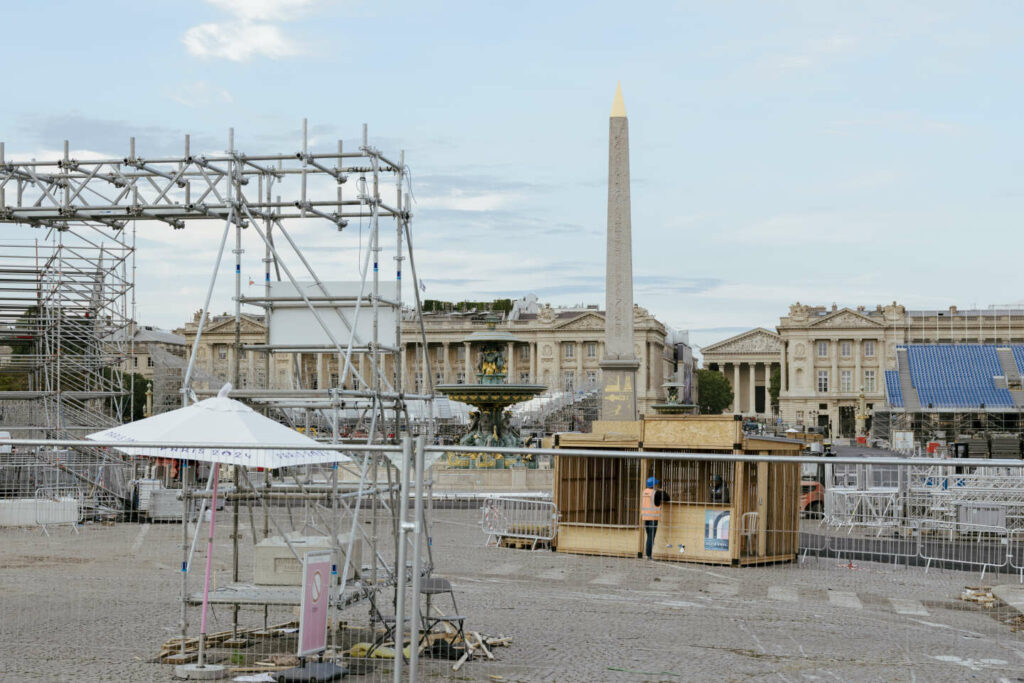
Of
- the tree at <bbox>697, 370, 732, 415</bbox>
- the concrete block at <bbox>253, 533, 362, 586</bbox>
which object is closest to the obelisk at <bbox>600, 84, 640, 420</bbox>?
the concrete block at <bbox>253, 533, 362, 586</bbox>

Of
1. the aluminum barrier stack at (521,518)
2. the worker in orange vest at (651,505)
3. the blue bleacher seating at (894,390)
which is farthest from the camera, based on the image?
the blue bleacher seating at (894,390)

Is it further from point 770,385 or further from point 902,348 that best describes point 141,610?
point 770,385

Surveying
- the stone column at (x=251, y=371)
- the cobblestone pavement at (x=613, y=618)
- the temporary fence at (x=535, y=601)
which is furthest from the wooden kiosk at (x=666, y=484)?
the stone column at (x=251, y=371)

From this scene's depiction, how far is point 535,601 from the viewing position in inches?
424

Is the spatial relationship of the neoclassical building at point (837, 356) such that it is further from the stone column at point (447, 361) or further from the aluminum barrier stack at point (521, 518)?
the aluminum barrier stack at point (521, 518)

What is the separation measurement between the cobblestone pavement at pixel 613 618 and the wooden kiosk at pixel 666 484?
6.19ft

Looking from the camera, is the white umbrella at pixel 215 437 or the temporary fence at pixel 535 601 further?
the white umbrella at pixel 215 437

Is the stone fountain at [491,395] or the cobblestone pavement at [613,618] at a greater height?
the stone fountain at [491,395]

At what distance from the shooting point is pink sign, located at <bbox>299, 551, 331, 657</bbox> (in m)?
8.59

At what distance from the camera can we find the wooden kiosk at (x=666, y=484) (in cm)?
1453

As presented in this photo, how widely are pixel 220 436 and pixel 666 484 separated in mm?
7867

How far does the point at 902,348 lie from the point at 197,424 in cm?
4636

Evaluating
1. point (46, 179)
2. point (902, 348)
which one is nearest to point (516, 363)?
point (902, 348)

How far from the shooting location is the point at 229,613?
11969 mm
